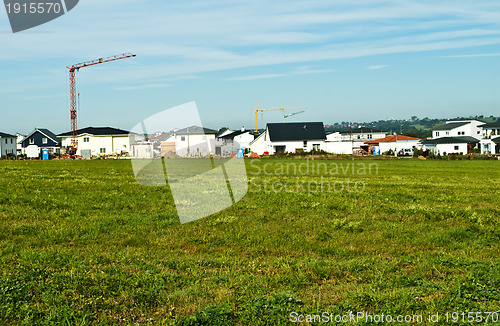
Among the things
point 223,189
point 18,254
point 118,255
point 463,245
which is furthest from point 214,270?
point 223,189

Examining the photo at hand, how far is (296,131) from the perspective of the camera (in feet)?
312

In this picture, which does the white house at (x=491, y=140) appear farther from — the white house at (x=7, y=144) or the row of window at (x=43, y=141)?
the row of window at (x=43, y=141)

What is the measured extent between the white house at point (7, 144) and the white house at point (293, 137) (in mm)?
56289

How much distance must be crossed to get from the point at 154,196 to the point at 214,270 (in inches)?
364

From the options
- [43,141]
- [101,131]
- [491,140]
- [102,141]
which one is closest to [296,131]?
[491,140]

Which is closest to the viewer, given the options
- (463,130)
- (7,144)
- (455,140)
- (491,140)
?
(491,140)

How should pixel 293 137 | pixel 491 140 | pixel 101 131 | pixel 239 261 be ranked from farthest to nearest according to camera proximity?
pixel 101 131 < pixel 293 137 < pixel 491 140 < pixel 239 261

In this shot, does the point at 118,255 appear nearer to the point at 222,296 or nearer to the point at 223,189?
the point at 222,296

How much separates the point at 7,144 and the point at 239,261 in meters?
109

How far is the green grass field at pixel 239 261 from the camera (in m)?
6.08

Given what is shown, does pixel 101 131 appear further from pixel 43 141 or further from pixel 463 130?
pixel 463 130

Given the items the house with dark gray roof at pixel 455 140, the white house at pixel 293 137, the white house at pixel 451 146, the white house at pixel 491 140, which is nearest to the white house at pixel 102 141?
the white house at pixel 293 137

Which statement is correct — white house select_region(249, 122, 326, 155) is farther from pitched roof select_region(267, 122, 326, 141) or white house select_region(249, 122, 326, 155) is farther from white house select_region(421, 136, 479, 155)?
white house select_region(421, 136, 479, 155)

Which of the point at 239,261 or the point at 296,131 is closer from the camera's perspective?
the point at 239,261
